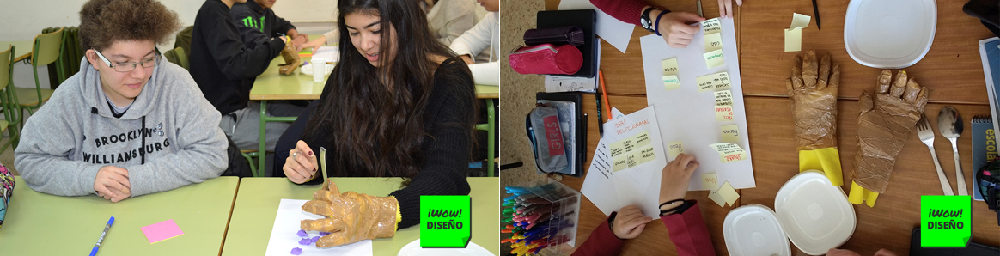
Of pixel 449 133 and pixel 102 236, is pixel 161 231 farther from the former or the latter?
pixel 449 133

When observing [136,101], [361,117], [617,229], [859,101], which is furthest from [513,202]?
[136,101]

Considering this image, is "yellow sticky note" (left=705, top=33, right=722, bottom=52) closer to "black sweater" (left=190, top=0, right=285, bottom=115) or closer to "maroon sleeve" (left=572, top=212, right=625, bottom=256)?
"maroon sleeve" (left=572, top=212, right=625, bottom=256)

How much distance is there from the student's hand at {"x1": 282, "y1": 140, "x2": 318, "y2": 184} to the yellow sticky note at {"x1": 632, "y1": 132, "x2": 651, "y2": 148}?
90 centimetres

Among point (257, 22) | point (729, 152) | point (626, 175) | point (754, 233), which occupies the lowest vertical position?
point (754, 233)

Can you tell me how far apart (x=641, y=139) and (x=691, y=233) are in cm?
31

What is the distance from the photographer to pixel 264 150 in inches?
63.1

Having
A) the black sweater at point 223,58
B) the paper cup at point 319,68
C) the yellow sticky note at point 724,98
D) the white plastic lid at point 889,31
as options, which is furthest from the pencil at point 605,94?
the black sweater at point 223,58

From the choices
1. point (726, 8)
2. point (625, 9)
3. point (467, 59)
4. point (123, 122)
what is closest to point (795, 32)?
point (726, 8)

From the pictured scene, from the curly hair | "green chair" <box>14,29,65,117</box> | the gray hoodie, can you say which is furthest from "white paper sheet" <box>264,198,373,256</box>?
"green chair" <box>14,29,65,117</box>

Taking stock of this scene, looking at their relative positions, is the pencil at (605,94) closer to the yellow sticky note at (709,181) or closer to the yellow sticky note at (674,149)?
the yellow sticky note at (674,149)

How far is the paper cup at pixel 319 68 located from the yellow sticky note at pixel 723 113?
102 cm

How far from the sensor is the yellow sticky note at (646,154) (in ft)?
5.36

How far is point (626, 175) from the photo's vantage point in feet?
5.71

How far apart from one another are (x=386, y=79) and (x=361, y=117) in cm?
14
